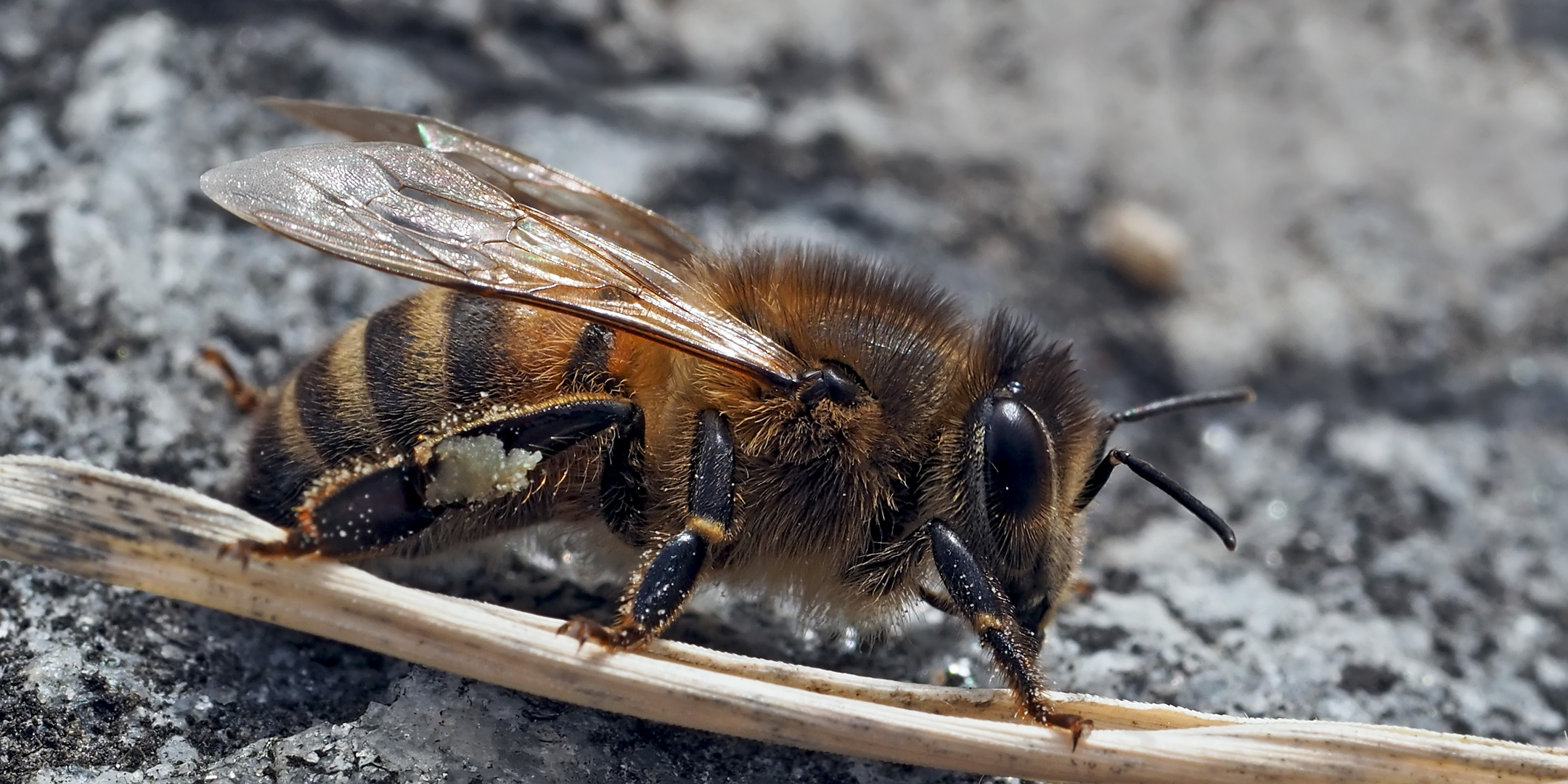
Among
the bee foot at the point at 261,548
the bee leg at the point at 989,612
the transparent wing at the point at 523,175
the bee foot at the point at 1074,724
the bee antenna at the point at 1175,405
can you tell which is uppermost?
the transparent wing at the point at 523,175

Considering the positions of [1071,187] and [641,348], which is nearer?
[641,348]

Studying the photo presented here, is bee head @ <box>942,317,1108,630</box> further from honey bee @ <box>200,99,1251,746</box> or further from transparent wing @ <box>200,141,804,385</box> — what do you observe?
transparent wing @ <box>200,141,804,385</box>

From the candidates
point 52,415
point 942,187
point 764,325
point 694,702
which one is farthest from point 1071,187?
point 52,415

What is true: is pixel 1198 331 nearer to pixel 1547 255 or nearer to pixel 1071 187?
pixel 1071 187

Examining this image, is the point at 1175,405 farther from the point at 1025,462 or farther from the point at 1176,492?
the point at 1025,462

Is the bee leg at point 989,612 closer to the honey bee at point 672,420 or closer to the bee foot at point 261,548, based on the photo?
the honey bee at point 672,420

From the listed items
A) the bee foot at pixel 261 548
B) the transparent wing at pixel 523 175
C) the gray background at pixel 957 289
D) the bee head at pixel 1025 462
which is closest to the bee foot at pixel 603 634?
the gray background at pixel 957 289

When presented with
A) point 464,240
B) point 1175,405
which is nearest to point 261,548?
point 464,240
